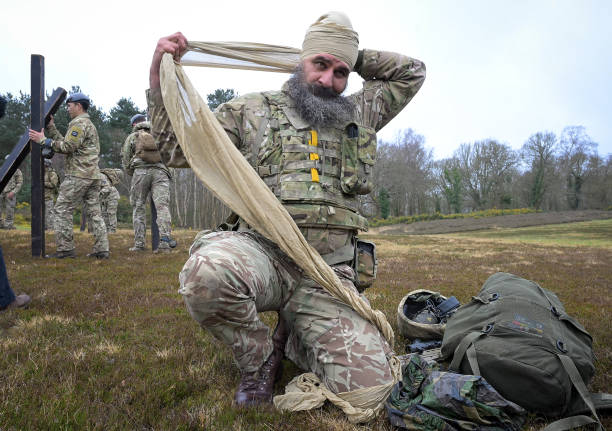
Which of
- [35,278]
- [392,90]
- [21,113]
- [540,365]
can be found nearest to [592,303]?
[540,365]

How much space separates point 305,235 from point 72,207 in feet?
20.1

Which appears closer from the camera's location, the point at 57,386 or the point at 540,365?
the point at 540,365

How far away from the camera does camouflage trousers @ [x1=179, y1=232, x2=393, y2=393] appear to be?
1.85 m

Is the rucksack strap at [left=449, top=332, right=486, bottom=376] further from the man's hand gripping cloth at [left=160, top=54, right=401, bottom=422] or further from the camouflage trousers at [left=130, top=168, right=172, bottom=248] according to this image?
the camouflage trousers at [left=130, top=168, right=172, bottom=248]

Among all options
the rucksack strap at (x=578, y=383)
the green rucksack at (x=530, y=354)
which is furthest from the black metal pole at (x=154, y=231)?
the rucksack strap at (x=578, y=383)

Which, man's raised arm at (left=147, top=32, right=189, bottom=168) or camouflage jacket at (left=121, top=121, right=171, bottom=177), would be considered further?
camouflage jacket at (left=121, top=121, right=171, bottom=177)

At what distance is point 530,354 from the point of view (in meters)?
1.97

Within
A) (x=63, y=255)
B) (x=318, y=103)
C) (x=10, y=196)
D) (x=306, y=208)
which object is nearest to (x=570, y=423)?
(x=306, y=208)

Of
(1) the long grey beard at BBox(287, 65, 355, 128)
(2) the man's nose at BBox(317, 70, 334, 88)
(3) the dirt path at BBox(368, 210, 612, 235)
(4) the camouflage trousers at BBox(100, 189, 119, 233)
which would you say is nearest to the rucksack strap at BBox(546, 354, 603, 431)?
(1) the long grey beard at BBox(287, 65, 355, 128)

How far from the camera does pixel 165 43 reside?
7.71 feet

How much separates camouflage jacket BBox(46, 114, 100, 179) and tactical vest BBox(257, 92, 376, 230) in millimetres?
5439

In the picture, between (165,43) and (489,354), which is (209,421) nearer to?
(489,354)

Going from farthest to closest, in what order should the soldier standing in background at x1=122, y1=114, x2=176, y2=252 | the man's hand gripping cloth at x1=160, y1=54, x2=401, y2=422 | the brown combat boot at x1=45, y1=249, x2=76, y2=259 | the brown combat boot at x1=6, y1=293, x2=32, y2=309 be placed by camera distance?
1. the soldier standing in background at x1=122, y1=114, x2=176, y2=252
2. the brown combat boot at x1=45, y1=249, x2=76, y2=259
3. the brown combat boot at x1=6, y1=293, x2=32, y2=309
4. the man's hand gripping cloth at x1=160, y1=54, x2=401, y2=422

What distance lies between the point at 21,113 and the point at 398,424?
118 feet
